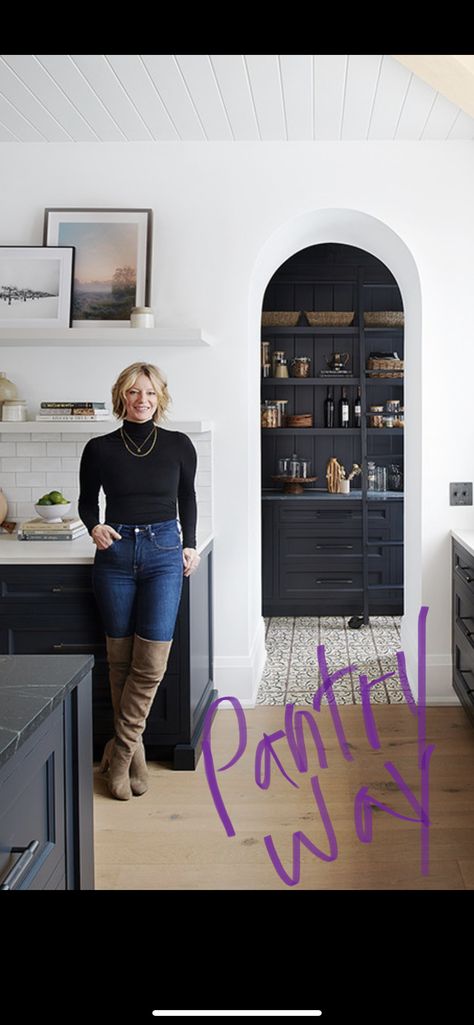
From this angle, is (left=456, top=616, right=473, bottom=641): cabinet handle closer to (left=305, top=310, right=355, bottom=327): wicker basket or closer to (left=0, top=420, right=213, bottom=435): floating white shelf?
(left=0, top=420, right=213, bottom=435): floating white shelf

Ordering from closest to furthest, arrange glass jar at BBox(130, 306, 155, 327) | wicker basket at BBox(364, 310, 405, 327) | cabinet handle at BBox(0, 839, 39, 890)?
1. cabinet handle at BBox(0, 839, 39, 890)
2. glass jar at BBox(130, 306, 155, 327)
3. wicker basket at BBox(364, 310, 405, 327)

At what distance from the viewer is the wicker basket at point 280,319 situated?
6.31 metres

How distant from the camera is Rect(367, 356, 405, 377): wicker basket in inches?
245

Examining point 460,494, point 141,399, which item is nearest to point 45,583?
point 141,399

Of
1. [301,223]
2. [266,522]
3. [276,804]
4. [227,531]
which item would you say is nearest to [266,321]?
[266,522]

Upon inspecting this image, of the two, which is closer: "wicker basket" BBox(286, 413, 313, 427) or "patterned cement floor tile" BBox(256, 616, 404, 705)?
"patterned cement floor tile" BBox(256, 616, 404, 705)

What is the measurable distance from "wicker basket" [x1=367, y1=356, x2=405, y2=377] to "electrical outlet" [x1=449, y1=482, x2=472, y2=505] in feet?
7.16

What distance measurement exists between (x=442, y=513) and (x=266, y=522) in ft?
6.89

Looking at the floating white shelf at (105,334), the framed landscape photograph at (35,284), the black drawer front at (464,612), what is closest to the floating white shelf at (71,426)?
the floating white shelf at (105,334)

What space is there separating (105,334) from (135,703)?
5.13ft

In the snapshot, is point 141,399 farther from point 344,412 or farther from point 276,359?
point 344,412

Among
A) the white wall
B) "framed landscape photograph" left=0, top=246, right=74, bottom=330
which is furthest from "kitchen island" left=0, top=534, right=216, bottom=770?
"framed landscape photograph" left=0, top=246, right=74, bottom=330

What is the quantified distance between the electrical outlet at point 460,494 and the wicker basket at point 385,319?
238cm

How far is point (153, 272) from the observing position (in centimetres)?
411
